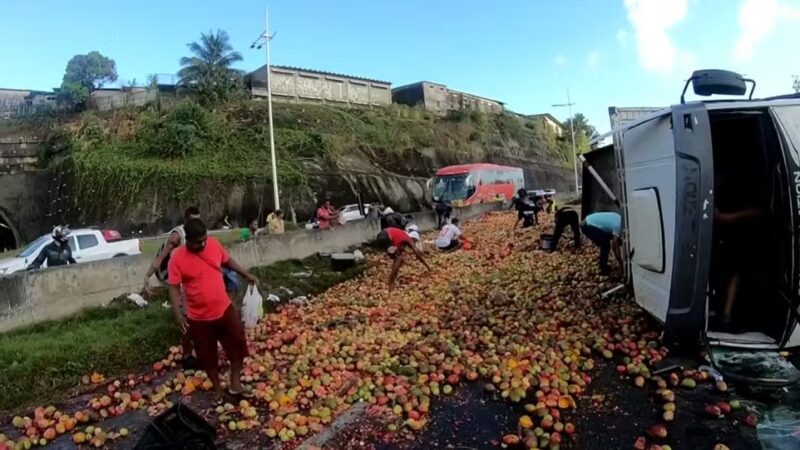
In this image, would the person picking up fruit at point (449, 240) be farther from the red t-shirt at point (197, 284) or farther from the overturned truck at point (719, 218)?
the red t-shirt at point (197, 284)

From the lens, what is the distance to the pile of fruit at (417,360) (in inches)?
189

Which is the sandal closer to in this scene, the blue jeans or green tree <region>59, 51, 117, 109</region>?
the blue jeans

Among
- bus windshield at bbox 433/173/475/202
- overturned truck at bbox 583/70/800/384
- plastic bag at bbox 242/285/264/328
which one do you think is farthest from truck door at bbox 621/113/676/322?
bus windshield at bbox 433/173/475/202

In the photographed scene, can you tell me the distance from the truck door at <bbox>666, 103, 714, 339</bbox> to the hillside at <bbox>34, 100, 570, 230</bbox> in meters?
29.5

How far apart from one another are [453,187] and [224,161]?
46.6ft

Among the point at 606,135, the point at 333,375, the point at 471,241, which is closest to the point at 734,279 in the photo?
the point at 606,135

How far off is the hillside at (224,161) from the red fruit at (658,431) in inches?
1171

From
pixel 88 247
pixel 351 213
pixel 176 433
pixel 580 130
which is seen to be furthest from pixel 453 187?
pixel 580 130

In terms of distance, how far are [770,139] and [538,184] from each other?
→ 177 ft

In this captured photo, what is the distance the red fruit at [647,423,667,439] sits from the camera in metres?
4.06

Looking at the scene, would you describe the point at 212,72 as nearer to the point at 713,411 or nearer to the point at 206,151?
the point at 206,151

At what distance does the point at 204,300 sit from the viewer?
16.3ft

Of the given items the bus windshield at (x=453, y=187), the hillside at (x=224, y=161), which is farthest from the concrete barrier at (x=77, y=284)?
the bus windshield at (x=453, y=187)

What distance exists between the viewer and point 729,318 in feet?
17.9
